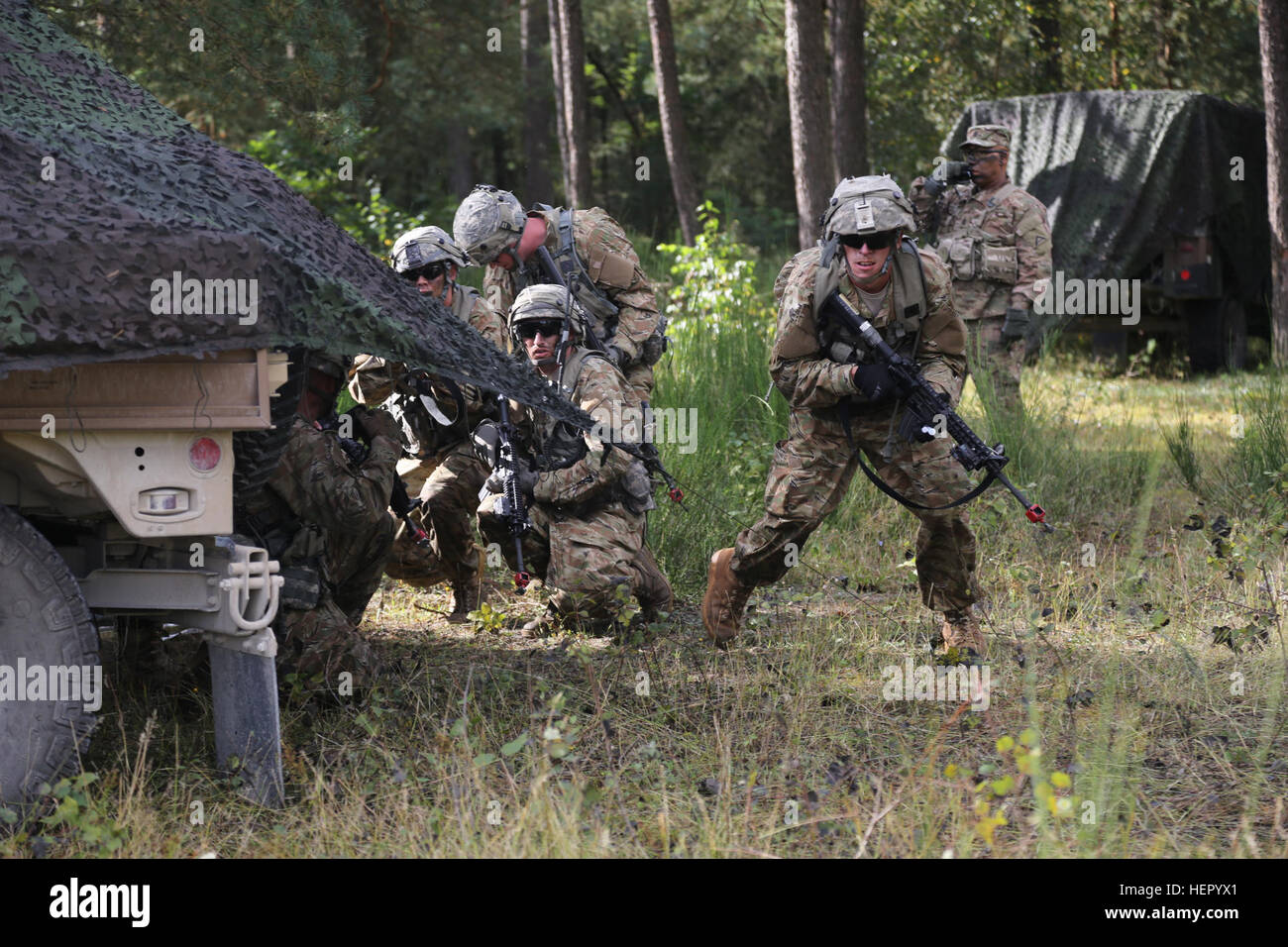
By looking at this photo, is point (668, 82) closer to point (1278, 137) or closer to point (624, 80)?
point (1278, 137)

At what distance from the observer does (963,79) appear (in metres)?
19.9

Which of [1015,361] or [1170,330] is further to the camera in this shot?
[1170,330]

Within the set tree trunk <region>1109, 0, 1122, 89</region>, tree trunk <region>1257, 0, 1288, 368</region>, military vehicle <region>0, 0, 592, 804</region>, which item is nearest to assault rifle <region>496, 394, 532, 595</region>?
military vehicle <region>0, 0, 592, 804</region>

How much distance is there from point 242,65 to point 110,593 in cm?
510

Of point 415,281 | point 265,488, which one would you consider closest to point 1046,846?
point 265,488

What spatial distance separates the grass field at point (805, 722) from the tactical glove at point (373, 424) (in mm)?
834

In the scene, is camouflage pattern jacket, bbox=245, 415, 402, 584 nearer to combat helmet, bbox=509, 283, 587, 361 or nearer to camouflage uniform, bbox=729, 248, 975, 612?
combat helmet, bbox=509, 283, 587, 361

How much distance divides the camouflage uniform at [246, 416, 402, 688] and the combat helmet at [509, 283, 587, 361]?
1123mm

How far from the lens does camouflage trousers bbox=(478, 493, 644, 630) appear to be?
564 centimetres

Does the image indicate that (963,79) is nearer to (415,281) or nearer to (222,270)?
(415,281)
